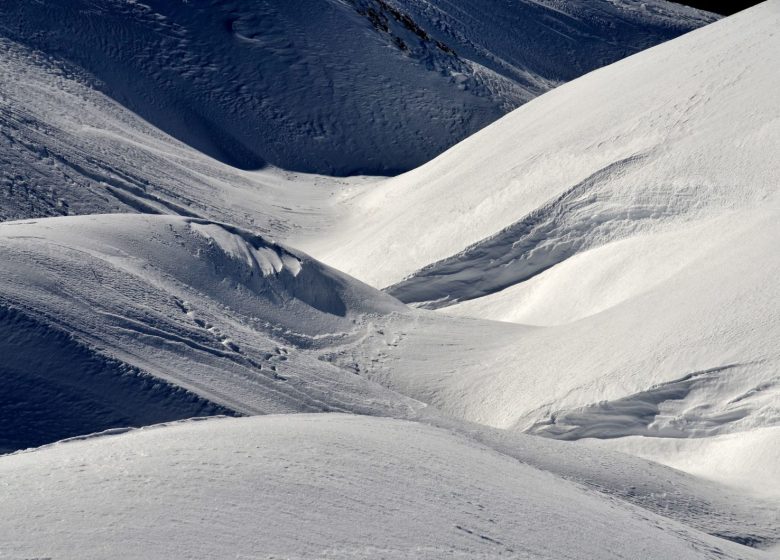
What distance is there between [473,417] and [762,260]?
105 inches

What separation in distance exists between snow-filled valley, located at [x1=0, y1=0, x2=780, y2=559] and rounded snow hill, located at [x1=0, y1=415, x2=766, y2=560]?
0.06 feet

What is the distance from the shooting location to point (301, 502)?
160 inches

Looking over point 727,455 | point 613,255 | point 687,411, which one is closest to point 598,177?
point 613,255

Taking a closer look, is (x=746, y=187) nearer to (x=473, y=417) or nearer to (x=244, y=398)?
(x=473, y=417)

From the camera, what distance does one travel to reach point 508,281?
35.0ft

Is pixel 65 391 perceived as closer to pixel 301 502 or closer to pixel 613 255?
pixel 301 502

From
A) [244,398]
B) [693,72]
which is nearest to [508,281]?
[693,72]

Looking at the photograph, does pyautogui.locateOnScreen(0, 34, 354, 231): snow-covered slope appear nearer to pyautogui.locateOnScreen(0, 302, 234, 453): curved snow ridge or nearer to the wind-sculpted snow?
the wind-sculpted snow

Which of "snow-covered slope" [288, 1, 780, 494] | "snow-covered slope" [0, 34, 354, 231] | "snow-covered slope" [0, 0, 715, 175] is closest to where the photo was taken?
"snow-covered slope" [288, 1, 780, 494]

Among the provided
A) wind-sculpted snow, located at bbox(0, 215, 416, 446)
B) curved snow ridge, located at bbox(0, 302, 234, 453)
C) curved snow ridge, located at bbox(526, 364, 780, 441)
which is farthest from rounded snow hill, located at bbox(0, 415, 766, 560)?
curved snow ridge, located at bbox(526, 364, 780, 441)

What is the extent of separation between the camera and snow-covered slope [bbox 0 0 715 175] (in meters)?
17.8

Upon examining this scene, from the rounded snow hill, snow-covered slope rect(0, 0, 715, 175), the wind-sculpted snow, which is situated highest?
snow-covered slope rect(0, 0, 715, 175)

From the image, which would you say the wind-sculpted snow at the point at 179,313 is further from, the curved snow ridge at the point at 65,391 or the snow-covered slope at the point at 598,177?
the snow-covered slope at the point at 598,177

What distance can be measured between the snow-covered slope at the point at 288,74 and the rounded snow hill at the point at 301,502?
13.1 m
